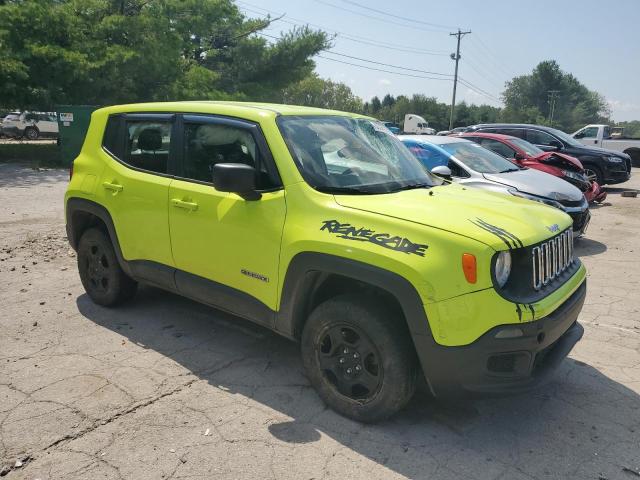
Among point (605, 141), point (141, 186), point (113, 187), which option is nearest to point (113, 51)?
point (113, 187)

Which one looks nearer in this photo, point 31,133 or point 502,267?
point 502,267

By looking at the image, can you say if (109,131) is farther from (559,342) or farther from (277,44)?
(277,44)

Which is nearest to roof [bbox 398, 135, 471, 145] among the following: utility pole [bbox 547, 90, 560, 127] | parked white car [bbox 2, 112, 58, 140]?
parked white car [bbox 2, 112, 58, 140]

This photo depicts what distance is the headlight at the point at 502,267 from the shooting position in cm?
275

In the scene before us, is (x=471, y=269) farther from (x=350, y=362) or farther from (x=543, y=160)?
(x=543, y=160)

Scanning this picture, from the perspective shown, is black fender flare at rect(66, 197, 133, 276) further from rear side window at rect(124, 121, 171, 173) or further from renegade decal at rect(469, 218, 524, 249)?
renegade decal at rect(469, 218, 524, 249)

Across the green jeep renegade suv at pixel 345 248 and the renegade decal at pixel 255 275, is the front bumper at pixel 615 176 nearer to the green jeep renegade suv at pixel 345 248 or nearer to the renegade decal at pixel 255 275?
the green jeep renegade suv at pixel 345 248

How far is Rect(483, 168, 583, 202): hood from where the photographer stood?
743cm

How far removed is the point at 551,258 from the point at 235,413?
213 centimetres

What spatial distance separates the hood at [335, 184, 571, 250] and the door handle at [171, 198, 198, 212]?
1.15m

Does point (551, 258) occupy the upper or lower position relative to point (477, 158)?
lower

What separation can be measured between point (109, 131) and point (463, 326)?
3495 millimetres

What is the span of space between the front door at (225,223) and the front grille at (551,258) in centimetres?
150

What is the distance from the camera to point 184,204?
12.7 ft
